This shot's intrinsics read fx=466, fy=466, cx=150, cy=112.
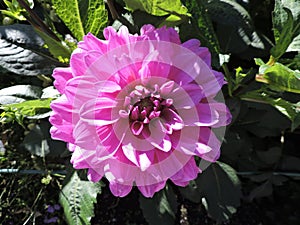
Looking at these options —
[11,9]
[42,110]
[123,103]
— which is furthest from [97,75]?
[11,9]

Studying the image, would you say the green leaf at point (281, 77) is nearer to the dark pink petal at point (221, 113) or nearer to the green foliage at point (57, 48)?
the dark pink petal at point (221, 113)

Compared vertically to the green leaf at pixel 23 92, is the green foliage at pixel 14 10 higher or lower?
higher

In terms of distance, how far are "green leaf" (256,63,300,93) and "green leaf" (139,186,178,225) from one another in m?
0.31

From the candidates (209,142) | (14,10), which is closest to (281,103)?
(209,142)

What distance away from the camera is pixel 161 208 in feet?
2.79

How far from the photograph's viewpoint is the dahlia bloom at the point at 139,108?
51 centimetres

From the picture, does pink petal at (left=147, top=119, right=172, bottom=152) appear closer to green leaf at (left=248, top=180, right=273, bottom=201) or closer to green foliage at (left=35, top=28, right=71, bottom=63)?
green foliage at (left=35, top=28, right=71, bottom=63)

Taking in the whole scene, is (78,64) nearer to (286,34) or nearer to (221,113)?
(221,113)

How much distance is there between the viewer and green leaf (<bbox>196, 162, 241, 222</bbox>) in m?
0.81

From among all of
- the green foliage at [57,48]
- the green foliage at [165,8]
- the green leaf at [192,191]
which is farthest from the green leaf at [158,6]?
the green leaf at [192,191]

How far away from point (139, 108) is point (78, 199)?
309 millimetres

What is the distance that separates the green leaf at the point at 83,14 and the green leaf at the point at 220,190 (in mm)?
330

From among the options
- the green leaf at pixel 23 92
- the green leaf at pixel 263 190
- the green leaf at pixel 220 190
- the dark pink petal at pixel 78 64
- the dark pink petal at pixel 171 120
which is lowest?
the green leaf at pixel 263 190

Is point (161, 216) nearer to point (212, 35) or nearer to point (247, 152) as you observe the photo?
point (247, 152)
